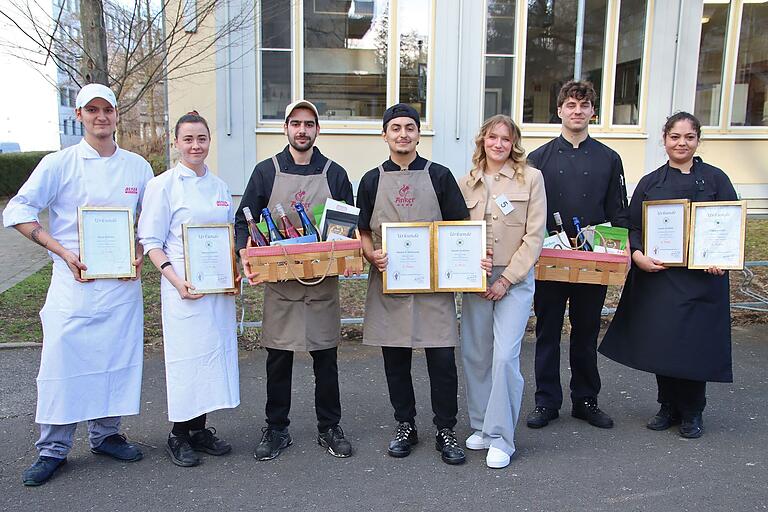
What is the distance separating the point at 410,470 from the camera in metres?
3.95

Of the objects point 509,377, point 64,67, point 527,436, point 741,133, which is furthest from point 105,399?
point 741,133

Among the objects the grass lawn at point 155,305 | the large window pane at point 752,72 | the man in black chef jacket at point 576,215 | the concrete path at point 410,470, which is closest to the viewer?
the concrete path at point 410,470

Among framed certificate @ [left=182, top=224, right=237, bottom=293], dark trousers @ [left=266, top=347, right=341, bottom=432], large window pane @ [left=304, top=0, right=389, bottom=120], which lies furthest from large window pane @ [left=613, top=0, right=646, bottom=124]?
framed certificate @ [left=182, top=224, right=237, bottom=293]

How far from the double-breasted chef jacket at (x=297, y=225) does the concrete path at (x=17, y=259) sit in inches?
239

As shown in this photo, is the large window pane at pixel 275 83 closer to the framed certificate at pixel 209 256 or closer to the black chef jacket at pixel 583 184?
the black chef jacket at pixel 583 184

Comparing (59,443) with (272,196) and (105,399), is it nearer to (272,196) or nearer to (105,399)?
(105,399)

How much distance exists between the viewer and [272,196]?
3936mm

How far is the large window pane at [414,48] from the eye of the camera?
11250mm

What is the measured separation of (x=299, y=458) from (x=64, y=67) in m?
5.46

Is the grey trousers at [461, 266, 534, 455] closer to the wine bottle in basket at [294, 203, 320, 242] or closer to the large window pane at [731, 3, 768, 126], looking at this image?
the wine bottle in basket at [294, 203, 320, 242]

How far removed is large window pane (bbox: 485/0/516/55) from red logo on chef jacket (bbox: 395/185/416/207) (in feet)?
27.1

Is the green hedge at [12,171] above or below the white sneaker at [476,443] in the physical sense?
above

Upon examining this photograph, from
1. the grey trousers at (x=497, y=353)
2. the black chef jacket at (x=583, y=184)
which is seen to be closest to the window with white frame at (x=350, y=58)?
the black chef jacket at (x=583, y=184)

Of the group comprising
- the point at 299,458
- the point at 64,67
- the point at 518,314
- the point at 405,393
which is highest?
the point at 64,67
